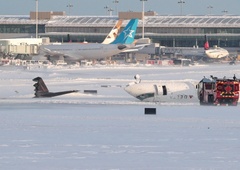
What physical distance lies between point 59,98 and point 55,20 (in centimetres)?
13413

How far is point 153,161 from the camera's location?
72.0 ft

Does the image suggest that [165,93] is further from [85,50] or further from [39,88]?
[85,50]

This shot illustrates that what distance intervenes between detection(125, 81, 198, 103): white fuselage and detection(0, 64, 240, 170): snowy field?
65 cm

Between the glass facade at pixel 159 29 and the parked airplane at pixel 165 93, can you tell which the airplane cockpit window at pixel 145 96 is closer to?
the parked airplane at pixel 165 93

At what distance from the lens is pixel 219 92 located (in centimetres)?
4088

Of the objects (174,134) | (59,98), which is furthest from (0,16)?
(174,134)

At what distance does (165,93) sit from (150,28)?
12770cm

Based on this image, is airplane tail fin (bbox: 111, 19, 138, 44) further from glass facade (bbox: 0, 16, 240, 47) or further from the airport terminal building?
the airport terminal building

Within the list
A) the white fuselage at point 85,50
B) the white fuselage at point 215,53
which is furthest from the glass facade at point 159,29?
the white fuselage at point 85,50

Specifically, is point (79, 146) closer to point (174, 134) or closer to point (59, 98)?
point (174, 134)

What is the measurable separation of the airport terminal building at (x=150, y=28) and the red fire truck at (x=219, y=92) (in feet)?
416

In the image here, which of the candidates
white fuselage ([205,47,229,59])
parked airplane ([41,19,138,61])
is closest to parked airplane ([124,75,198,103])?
parked airplane ([41,19,138,61])

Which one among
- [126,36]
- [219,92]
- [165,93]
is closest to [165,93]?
[165,93]

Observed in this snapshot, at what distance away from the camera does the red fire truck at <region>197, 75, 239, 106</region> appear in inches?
1610
